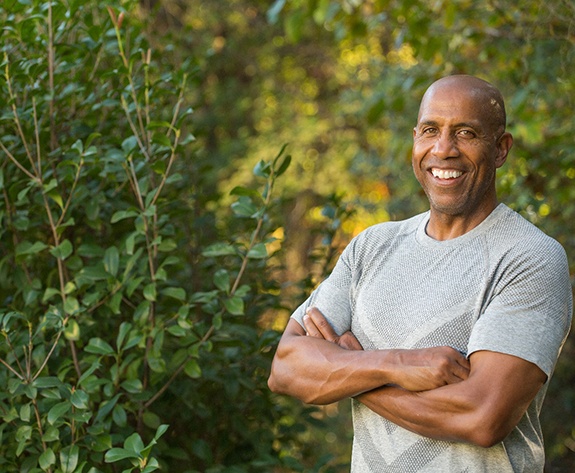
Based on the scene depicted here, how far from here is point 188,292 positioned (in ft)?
11.2

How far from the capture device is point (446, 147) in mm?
2039

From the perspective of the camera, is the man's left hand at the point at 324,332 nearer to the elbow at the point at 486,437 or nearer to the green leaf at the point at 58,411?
the elbow at the point at 486,437

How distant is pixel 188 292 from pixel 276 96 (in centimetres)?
824

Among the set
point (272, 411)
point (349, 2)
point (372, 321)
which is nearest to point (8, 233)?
point (272, 411)

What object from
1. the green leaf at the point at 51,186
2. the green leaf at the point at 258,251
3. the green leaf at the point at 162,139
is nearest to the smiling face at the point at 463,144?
the green leaf at the point at 258,251

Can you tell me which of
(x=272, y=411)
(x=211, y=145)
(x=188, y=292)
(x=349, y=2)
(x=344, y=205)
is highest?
(x=349, y=2)

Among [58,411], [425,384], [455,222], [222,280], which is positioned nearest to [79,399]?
[58,411]

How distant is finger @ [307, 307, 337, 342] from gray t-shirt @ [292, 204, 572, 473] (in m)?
0.02

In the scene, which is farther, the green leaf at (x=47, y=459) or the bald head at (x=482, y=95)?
the green leaf at (x=47, y=459)

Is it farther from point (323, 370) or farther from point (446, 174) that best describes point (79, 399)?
point (446, 174)

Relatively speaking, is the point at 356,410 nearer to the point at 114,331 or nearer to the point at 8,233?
the point at 114,331

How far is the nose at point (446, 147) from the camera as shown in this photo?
80.0 inches

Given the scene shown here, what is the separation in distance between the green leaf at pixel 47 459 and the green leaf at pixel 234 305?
27.1 inches

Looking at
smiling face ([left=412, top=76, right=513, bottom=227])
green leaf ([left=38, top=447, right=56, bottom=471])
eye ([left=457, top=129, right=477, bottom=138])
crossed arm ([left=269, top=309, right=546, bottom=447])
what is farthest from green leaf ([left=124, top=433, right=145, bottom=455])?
eye ([left=457, top=129, right=477, bottom=138])
